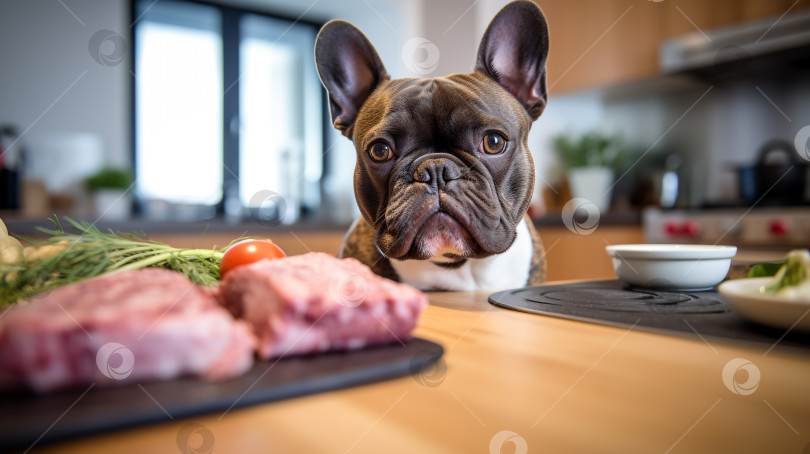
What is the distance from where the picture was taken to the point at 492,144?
100cm

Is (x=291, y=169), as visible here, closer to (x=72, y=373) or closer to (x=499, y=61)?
(x=499, y=61)

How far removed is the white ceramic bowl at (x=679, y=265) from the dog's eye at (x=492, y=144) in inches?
11.3

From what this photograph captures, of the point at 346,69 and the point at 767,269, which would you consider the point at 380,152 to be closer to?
the point at 346,69

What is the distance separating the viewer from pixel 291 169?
441 centimetres

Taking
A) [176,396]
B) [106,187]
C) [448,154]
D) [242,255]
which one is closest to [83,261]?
[242,255]

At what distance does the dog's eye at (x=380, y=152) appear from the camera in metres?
1.02

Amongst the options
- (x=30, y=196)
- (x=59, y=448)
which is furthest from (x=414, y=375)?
(x=30, y=196)

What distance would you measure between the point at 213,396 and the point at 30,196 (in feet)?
11.9

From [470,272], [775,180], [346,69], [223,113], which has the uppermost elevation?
[223,113]

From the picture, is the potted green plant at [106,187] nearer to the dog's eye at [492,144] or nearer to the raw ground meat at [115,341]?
the dog's eye at [492,144]

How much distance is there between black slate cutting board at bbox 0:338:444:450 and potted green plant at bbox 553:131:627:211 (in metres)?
3.22

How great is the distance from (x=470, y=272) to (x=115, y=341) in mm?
828

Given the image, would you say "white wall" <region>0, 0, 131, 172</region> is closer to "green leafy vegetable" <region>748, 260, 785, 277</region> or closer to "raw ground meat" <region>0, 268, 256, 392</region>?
"raw ground meat" <region>0, 268, 256, 392</region>

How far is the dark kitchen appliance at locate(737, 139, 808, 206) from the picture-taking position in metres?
2.67
